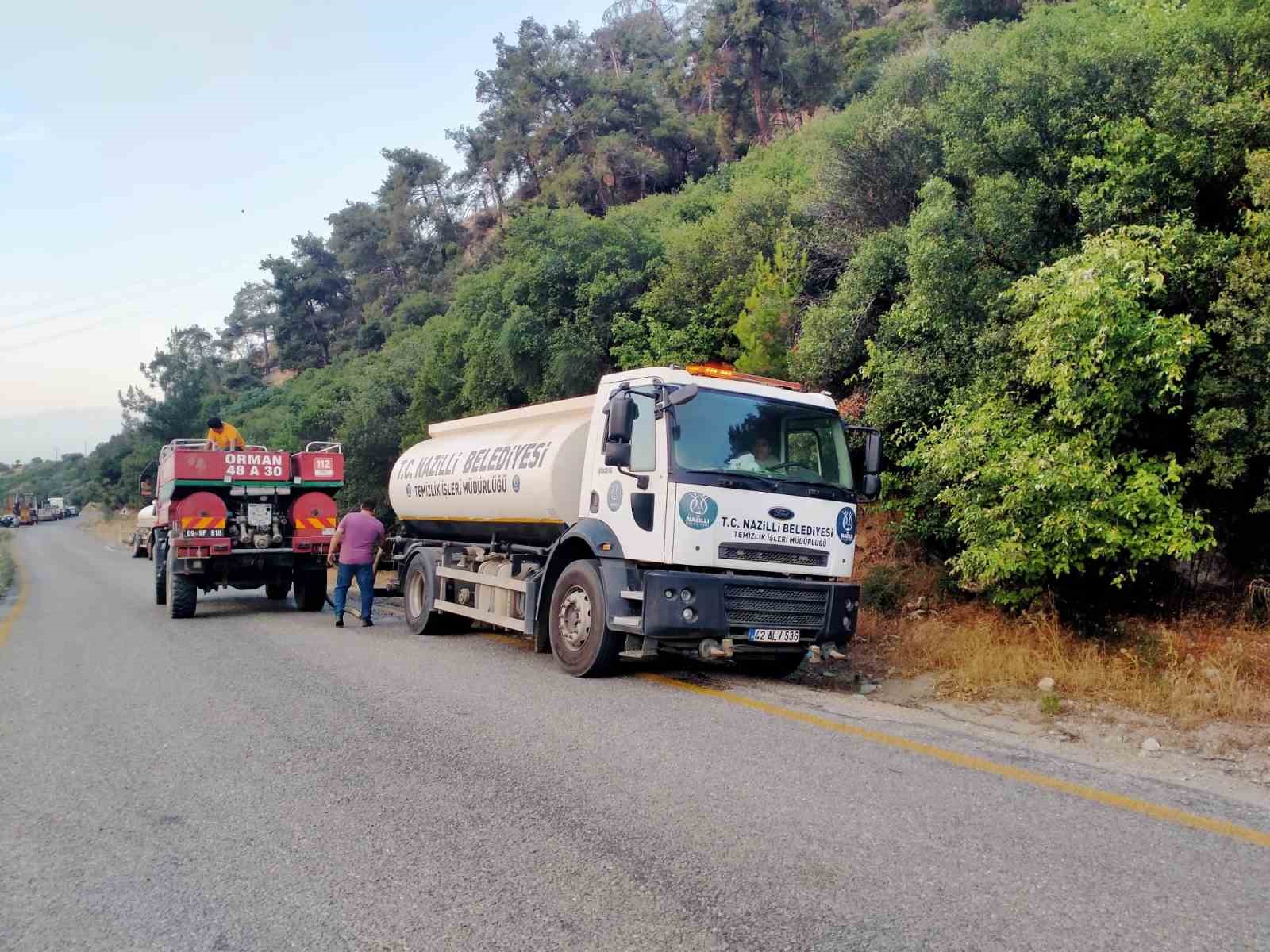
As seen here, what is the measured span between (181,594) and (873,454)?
33.4 feet

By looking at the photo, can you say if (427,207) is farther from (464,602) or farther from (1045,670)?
(1045,670)

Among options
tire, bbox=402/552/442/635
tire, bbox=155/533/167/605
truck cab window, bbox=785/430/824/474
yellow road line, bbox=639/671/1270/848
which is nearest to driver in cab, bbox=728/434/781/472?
truck cab window, bbox=785/430/824/474

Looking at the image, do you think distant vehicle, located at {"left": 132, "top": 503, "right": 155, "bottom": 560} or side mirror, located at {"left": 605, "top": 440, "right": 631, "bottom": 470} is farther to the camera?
distant vehicle, located at {"left": 132, "top": 503, "right": 155, "bottom": 560}

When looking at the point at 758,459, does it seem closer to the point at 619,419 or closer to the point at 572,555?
the point at 619,419

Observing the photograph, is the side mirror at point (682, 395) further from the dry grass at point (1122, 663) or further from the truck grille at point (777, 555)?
the dry grass at point (1122, 663)

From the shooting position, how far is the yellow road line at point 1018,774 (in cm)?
480

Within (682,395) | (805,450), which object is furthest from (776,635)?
(682,395)

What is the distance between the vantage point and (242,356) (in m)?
93.7

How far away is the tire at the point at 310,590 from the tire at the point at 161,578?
2.19 metres

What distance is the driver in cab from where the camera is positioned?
8469 millimetres

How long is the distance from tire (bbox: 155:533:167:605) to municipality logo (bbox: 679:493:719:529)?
35.8ft

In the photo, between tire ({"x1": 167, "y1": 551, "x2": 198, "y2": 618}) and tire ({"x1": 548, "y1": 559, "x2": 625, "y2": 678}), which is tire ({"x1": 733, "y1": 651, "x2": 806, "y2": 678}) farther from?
tire ({"x1": 167, "y1": 551, "x2": 198, "y2": 618})

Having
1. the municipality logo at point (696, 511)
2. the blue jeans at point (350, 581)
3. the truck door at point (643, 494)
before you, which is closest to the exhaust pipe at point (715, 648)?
the truck door at point (643, 494)

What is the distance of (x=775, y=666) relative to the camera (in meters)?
9.42
